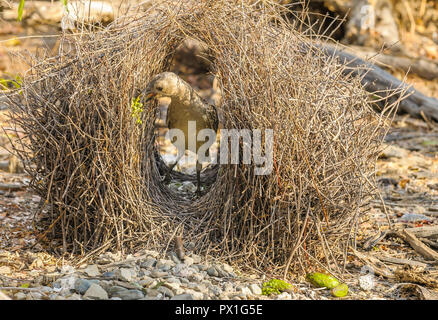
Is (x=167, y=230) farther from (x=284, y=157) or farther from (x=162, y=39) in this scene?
(x=162, y=39)

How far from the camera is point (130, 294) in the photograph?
2.41 metres

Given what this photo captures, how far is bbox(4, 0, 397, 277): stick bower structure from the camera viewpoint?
2.83 m

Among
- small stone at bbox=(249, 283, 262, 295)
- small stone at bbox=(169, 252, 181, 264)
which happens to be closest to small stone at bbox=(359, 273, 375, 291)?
small stone at bbox=(249, 283, 262, 295)

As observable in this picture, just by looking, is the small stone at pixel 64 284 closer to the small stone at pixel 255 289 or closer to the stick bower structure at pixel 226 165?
the stick bower structure at pixel 226 165

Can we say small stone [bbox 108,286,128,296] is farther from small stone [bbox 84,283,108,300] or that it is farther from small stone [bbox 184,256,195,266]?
small stone [bbox 184,256,195,266]

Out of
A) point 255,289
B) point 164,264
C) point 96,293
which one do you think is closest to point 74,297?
point 96,293

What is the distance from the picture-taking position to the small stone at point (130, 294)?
94.3 inches

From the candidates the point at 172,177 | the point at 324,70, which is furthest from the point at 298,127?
the point at 172,177

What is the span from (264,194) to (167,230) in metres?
0.71

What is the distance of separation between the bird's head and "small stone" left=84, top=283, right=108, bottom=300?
52.0 inches

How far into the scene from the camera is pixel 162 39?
3.37 meters

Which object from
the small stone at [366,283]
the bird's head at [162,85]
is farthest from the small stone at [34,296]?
the small stone at [366,283]

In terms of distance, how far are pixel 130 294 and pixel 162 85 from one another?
53.7 inches

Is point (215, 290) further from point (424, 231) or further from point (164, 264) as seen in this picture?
point (424, 231)
